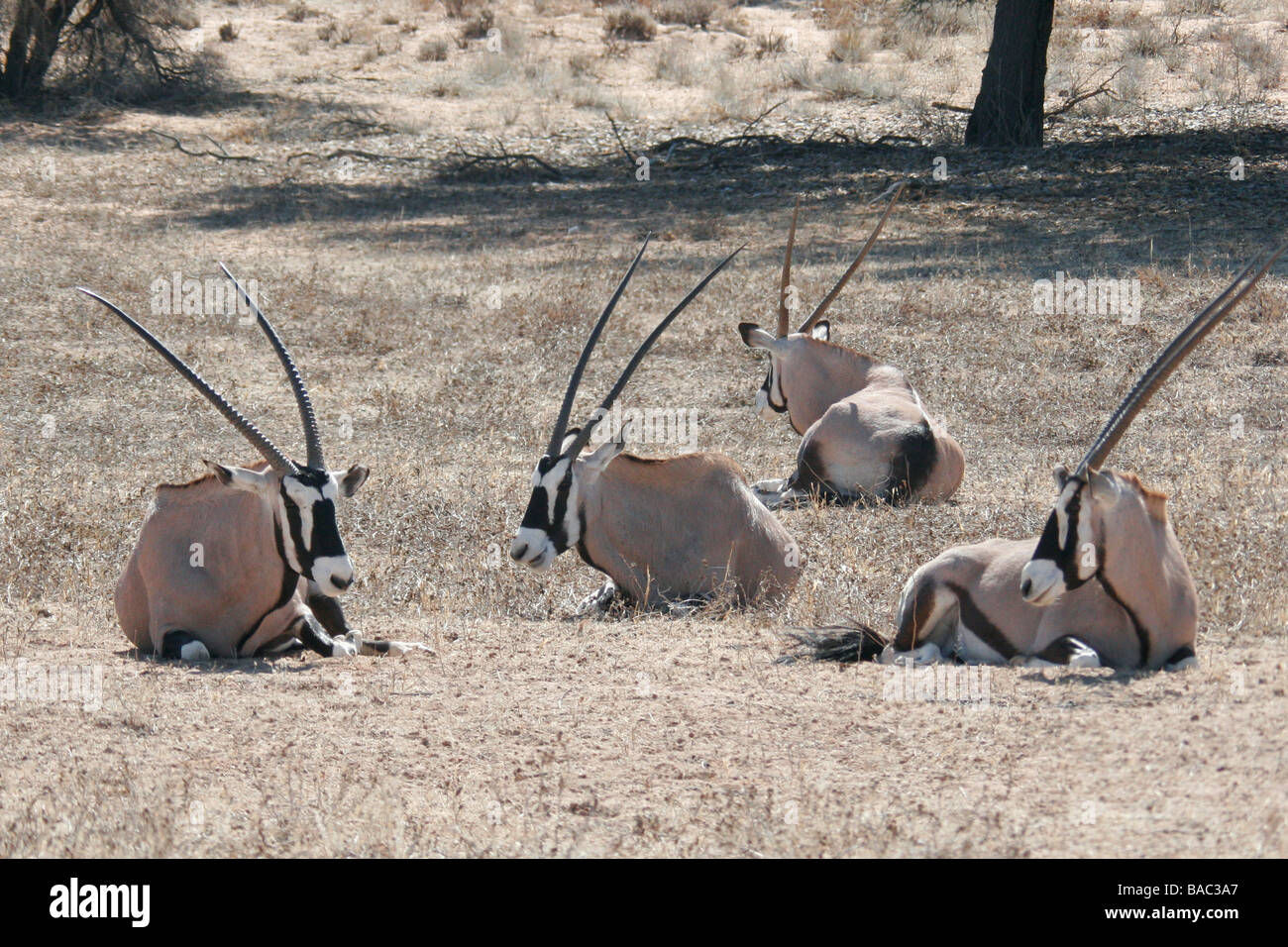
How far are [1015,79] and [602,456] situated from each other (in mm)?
13346

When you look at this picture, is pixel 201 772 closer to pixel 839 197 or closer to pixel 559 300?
pixel 559 300

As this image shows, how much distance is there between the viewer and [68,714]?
4.92 meters

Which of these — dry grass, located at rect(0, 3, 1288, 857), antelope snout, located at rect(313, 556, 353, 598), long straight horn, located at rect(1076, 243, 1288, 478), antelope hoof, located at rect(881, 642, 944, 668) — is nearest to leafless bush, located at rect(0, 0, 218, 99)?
dry grass, located at rect(0, 3, 1288, 857)

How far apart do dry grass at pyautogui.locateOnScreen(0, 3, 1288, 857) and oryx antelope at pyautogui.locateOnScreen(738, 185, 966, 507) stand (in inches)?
10.4

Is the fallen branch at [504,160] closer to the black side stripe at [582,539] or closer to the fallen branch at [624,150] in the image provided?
the fallen branch at [624,150]

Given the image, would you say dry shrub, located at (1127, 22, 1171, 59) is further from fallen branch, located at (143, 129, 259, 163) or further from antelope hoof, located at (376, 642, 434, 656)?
antelope hoof, located at (376, 642, 434, 656)

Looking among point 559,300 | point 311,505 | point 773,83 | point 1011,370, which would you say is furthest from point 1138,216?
point 311,505

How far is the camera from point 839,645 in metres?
5.78

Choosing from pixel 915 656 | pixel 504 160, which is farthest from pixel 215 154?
pixel 915 656

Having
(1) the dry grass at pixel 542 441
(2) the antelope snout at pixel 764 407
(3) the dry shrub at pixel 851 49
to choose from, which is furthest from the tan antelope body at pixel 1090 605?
(3) the dry shrub at pixel 851 49

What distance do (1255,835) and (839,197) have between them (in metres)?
14.6

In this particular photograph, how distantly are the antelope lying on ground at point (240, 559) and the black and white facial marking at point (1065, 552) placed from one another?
7.99 ft

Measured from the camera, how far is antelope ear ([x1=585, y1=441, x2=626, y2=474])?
682cm

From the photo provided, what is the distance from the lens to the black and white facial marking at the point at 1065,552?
16.6ft
